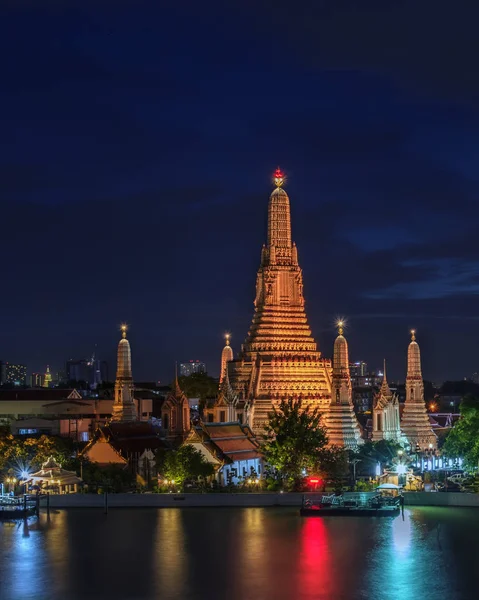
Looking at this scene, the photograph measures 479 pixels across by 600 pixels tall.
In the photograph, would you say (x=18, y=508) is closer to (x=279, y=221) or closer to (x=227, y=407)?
(x=227, y=407)

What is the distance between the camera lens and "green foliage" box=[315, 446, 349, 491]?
71438mm

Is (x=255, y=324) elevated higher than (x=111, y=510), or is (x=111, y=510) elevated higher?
(x=255, y=324)

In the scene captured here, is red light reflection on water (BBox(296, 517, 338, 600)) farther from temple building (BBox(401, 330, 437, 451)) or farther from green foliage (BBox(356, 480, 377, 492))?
temple building (BBox(401, 330, 437, 451))

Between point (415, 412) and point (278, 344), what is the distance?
37.1 ft

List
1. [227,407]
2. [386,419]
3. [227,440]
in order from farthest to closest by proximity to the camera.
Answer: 1. [386,419]
2. [227,407]
3. [227,440]

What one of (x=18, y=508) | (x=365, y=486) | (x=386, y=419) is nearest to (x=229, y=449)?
(x=365, y=486)

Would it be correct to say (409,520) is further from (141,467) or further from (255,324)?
(255,324)

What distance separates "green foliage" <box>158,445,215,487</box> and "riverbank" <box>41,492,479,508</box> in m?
3.17

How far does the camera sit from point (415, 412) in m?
92.2

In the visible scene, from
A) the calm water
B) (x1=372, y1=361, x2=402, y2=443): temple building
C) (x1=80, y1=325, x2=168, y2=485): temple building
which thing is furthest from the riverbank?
(x1=372, y1=361, x2=402, y2=443): temple building

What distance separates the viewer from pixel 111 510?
211 feet

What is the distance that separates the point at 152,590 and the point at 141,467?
29748 millimetres

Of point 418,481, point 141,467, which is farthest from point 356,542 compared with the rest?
point 141,467

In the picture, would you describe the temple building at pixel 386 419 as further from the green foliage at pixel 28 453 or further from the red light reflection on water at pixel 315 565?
the red light reflection on water at pixel 315 565
